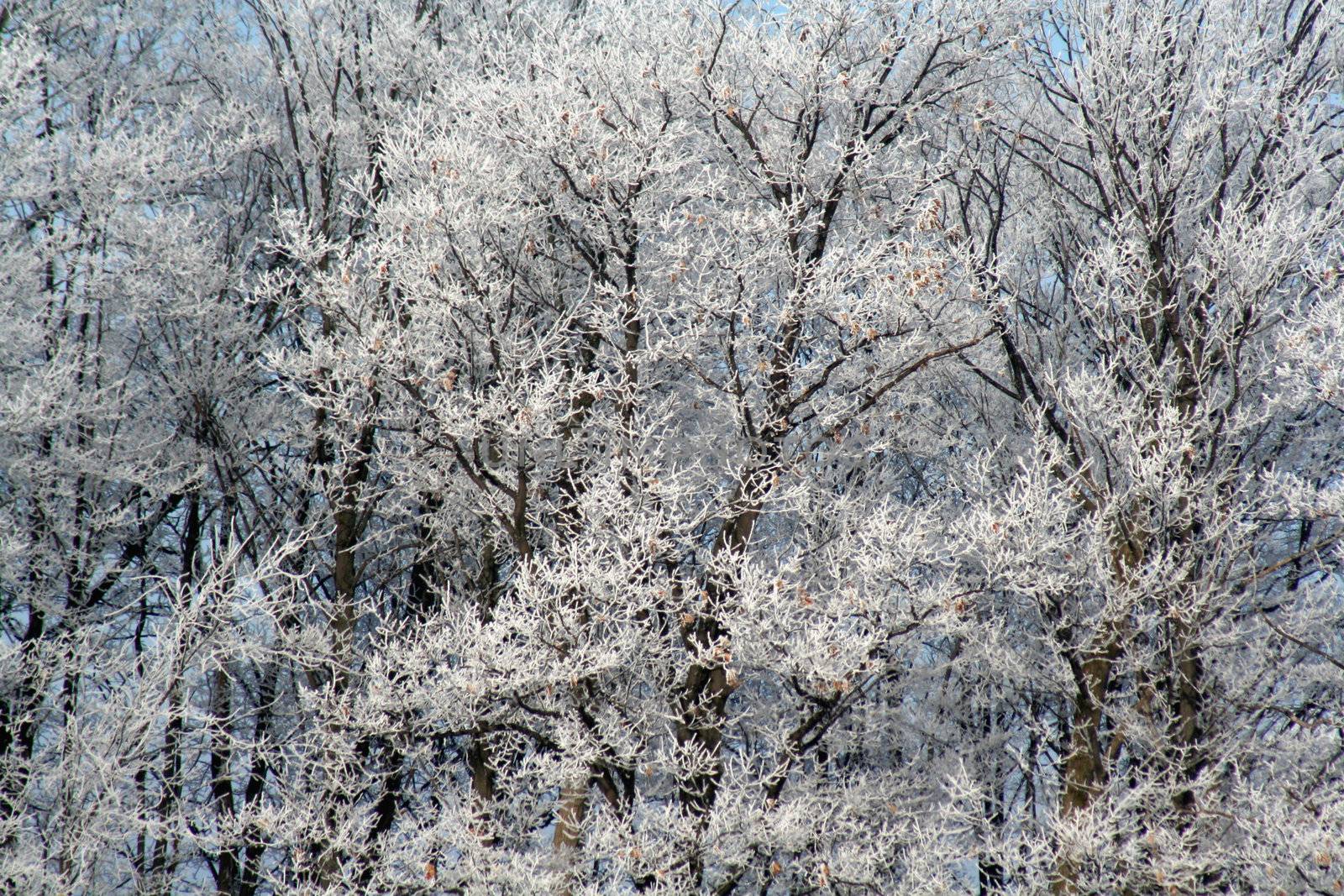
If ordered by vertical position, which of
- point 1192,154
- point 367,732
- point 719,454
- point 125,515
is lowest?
point 367,732

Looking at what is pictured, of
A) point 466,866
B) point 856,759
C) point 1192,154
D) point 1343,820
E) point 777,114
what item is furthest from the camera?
point 856,759

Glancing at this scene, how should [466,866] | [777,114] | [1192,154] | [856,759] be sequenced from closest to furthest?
[466,866] → [1192,154] → [777,114] → [856,759]

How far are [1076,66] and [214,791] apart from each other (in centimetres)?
1116

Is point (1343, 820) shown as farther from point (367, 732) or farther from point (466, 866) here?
point (367, 732)

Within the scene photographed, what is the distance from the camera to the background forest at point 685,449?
8852 mm

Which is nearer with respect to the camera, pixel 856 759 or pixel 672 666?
pixel 672 666

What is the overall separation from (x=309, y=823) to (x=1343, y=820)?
24.7 ft

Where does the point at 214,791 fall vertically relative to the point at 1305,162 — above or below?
below

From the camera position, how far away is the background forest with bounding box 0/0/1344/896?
8.85 meters

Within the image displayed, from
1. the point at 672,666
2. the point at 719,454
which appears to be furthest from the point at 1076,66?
the point at 672,666

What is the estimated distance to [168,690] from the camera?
8.38m

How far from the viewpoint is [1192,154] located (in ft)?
32.8

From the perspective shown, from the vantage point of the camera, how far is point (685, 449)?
36.8 ft

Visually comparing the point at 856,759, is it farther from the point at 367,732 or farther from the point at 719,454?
the point at 367,732
